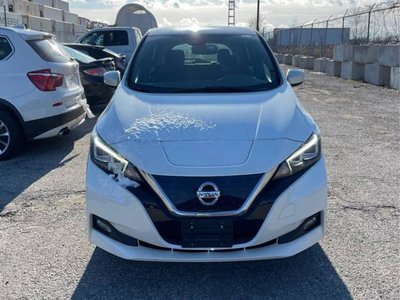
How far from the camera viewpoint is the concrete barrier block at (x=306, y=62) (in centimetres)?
2491

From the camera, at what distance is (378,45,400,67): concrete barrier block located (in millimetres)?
13682

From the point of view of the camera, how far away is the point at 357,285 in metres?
3.11

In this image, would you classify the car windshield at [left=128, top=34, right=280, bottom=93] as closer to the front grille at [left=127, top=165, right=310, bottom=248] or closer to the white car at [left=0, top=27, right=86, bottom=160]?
the front grille at [left=127, top=165, right=310, bottom=248]

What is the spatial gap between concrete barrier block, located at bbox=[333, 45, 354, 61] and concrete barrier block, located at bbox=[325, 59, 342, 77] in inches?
8.6

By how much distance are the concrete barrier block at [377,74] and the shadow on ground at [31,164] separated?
430 inches

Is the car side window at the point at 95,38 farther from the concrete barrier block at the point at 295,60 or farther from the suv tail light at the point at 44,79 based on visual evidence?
the concrete barrier block at the point at 295,60

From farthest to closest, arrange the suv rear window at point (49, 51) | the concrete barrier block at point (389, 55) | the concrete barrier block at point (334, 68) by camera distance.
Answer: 1. the concrete barrier block at point (334, 68)
2. the concrete barrier block at point (389, 55)
3. the suv rear window at point (49, 51)

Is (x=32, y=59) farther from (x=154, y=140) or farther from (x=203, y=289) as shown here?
(x=203, y=289)

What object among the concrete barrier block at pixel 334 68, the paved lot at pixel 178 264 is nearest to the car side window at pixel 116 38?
the concrete barrier block at pixel 334 68

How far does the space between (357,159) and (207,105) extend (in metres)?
3.40

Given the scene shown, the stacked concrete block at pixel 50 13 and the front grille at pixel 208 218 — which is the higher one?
the stacked concrete block at pixel 50 13

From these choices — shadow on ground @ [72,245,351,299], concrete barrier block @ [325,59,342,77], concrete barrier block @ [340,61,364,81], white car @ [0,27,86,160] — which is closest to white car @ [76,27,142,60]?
concrete barrier block @ [340,61,364,81]

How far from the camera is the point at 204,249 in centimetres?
285

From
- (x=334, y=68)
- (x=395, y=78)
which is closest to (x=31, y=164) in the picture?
(x=395, y=78)
